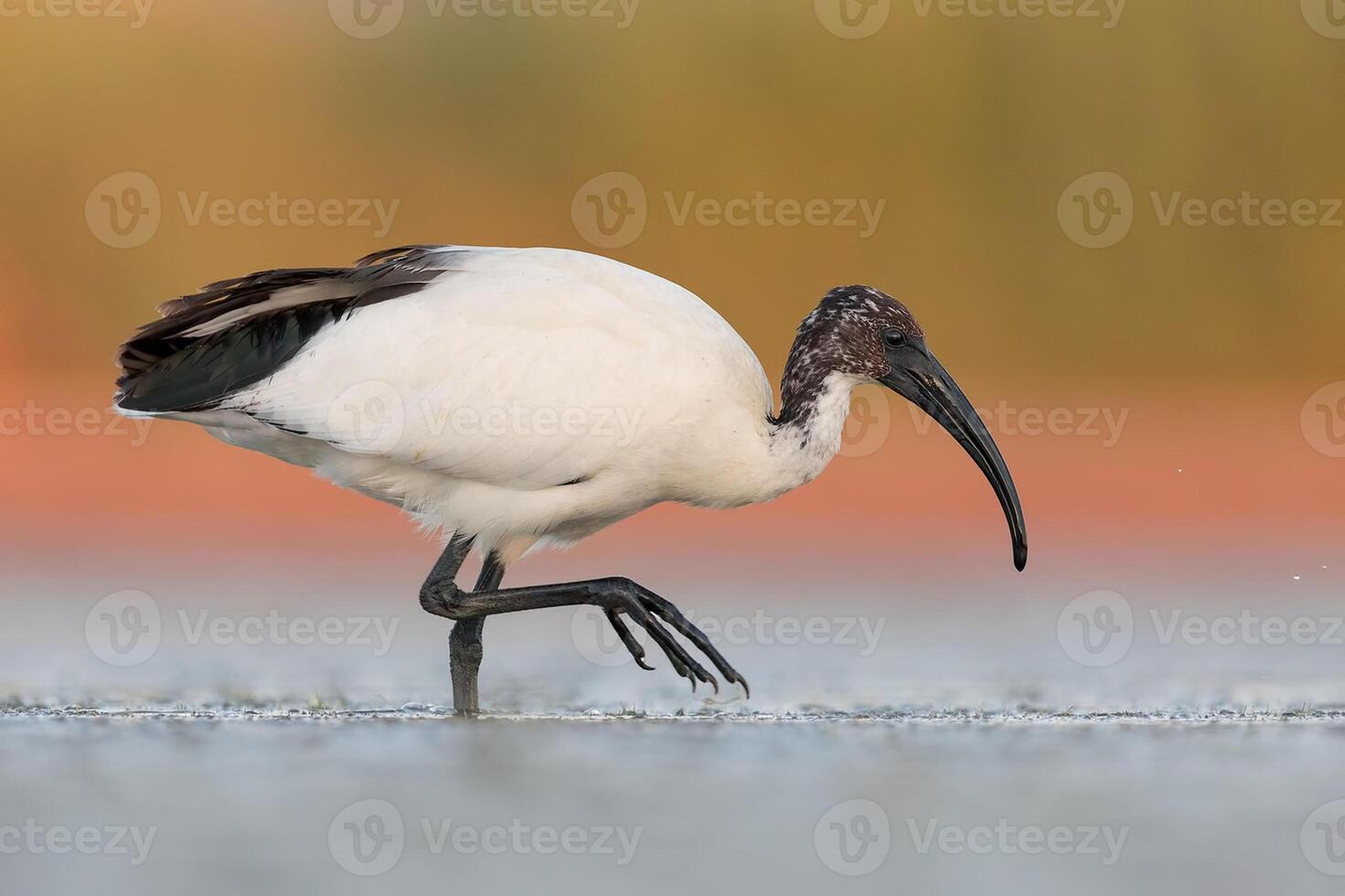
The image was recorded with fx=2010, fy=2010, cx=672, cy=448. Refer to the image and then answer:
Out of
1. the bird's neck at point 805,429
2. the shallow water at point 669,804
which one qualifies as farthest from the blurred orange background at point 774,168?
the shallow water at point 669,804

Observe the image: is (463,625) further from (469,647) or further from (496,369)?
(496,369)

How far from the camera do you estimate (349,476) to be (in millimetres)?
7305

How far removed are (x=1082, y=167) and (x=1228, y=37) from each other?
2.51m

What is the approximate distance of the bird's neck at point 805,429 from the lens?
718cm

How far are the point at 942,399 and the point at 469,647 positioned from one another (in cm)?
198

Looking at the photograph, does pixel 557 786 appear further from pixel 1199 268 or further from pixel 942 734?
pixel 1199 268

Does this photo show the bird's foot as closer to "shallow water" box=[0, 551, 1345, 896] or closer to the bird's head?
"shallow water" box=[0, 551, 1345, 896]

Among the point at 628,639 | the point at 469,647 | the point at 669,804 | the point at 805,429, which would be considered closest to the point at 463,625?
the point at 469,647

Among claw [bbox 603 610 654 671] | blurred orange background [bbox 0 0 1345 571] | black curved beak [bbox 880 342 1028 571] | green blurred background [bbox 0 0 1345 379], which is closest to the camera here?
claw [bbox 603 610 654 671]

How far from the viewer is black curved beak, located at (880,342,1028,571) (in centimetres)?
741

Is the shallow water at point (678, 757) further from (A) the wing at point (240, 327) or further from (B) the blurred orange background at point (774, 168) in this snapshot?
(B) the blurred orange background at point (774, 168)

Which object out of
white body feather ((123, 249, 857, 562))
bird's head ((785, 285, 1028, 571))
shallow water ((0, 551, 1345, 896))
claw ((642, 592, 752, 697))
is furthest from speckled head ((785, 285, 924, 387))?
shallow water ((0, 551, 1345, 896))

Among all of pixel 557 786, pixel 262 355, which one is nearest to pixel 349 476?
pixel 262 355

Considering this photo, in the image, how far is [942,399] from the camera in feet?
24.4
